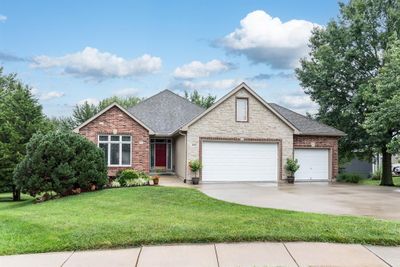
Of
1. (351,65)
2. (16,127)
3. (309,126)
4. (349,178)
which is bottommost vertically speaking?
(349,178)

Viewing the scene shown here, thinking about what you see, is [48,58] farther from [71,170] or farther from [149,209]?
[149,209]

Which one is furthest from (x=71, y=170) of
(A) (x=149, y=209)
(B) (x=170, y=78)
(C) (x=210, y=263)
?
(B) (x=170, y=78)

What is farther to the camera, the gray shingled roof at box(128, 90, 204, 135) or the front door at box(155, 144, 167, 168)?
the front door at box(155, 144, 167, 168)

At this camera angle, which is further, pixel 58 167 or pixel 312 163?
pixel 312 163

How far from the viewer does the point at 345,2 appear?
84.7 ft

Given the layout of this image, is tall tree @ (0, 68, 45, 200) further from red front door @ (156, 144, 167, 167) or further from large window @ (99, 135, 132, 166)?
red front door @ (156, 144, 167, 167)

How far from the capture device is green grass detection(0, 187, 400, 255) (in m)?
Result: 7.00

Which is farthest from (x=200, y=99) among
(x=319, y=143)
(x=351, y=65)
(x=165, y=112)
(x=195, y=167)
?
(x=195, y=167)

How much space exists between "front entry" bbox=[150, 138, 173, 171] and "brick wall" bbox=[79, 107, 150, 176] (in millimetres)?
4963

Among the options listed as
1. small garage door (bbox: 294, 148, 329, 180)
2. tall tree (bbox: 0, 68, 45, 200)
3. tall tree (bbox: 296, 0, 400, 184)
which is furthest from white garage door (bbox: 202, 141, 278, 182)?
tall tree (bbox: 0, 68, 45, 200)

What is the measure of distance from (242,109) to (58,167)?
10.7m

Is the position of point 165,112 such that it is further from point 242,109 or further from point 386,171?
point 386,171

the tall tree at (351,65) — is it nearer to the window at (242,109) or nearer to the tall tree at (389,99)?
the tall tree at (389,99)

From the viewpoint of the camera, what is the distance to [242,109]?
885 inches
